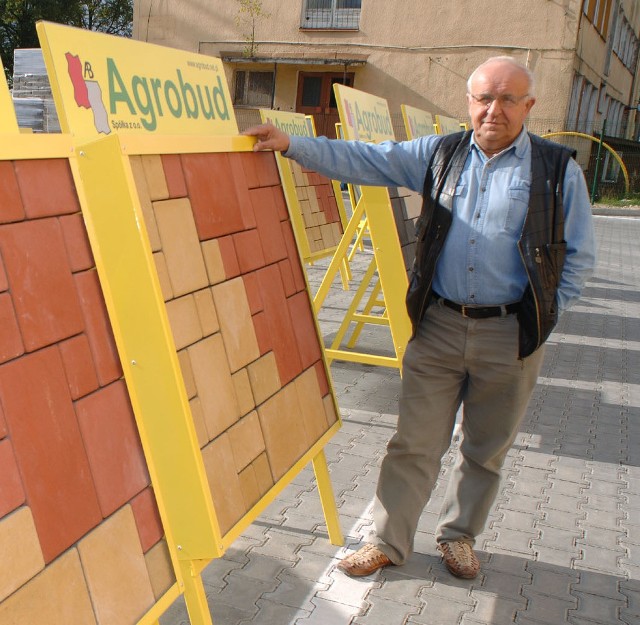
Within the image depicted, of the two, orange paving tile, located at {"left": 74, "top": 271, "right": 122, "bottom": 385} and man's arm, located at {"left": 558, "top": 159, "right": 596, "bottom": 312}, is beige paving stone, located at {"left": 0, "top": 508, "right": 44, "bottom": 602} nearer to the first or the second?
orange paving tile, located at {"left": 74, "top": 271, "right": 122, "bottom": 385}

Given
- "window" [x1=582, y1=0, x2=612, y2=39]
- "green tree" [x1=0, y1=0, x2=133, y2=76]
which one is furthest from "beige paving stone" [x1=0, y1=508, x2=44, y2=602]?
"green tree" [x1=0, y1=0, x2=133, y2=76]

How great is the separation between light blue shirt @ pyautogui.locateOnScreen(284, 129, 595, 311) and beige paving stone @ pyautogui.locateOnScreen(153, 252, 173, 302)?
0.98 metres

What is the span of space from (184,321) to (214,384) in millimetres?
225

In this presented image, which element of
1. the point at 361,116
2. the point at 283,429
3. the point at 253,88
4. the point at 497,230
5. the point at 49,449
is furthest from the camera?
the point at 253,88

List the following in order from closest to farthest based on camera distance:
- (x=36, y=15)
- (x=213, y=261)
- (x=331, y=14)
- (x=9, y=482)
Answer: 1. (x=9, y=482)
2. (x=213, y=261)
3. (x=331, y=14)
4. (x=36, y=15)

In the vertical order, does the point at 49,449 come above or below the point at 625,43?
above

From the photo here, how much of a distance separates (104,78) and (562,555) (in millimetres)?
2700

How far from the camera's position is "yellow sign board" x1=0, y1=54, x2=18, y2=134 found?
189 cm

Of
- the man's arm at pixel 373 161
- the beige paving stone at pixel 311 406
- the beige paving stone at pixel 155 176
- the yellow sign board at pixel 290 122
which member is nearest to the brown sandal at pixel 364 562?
the beige paving stone at pixel 311 406

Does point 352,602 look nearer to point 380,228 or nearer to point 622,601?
point 622,601

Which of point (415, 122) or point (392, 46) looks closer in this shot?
point (415, 122)

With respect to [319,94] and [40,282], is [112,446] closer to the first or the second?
[40,282]

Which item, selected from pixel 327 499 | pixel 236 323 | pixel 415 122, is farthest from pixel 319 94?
pixel 236 323

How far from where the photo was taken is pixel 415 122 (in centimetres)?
685
